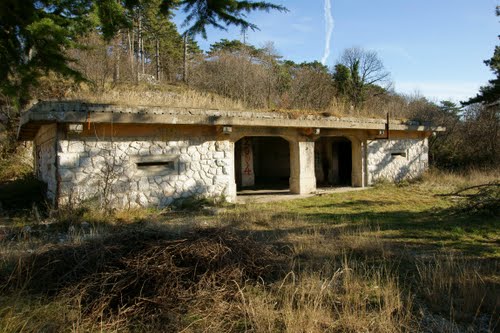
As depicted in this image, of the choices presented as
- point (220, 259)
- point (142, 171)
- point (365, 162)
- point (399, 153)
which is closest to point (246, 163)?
point (365, 162)

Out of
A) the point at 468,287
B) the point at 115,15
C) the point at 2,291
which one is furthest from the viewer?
the point at 115,15

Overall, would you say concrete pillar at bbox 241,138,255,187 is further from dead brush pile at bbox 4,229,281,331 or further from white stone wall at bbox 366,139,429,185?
dead brush pile at bbox 4,229,281,331

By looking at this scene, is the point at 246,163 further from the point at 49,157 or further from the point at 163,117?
the point at 49,157

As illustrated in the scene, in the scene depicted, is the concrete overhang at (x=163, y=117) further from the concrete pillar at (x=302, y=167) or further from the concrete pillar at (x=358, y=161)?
the concrete pillar at (x=358, y=161)

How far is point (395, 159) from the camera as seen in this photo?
1530 centimetres

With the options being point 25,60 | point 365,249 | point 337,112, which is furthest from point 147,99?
point 365,249

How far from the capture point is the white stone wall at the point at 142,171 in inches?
344

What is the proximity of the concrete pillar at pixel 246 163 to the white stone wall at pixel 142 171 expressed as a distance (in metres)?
6.17

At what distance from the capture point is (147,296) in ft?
11.3

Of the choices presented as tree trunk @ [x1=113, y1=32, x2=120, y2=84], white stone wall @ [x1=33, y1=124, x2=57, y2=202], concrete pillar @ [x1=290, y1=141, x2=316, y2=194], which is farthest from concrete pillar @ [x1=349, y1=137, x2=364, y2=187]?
tree trunk @ [x1=113, y1=32, x2=120, y2=84]

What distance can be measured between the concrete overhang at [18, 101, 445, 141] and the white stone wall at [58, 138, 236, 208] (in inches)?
26.2

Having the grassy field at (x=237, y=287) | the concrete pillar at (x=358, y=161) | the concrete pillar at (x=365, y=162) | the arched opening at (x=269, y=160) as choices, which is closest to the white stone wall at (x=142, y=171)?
the grassy field at (x=237, y=287)

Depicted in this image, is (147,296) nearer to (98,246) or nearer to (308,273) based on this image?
(98,246)

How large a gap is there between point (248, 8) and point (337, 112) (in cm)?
964
